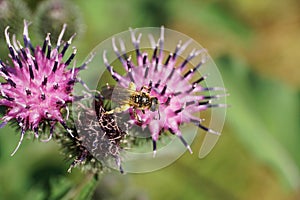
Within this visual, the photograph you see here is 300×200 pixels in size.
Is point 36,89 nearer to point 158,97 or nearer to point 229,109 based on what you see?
point 158,97

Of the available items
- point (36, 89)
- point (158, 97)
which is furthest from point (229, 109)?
point (36, 89)

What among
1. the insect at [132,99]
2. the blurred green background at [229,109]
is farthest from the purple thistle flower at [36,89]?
the blurred green background at [229,109]

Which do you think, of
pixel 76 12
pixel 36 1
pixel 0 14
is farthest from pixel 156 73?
pixel 36 1

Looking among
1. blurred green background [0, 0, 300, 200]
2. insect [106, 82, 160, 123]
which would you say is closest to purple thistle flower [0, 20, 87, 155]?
insect [106, 82, 160, 123]

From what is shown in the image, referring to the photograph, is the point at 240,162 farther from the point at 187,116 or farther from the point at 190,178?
the point at 187,116

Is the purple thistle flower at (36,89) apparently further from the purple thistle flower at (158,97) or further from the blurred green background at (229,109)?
the blurred green background at (229,109)

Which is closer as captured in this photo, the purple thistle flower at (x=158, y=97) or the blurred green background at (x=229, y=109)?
the purple thistle flower at (x=158, y=97)
